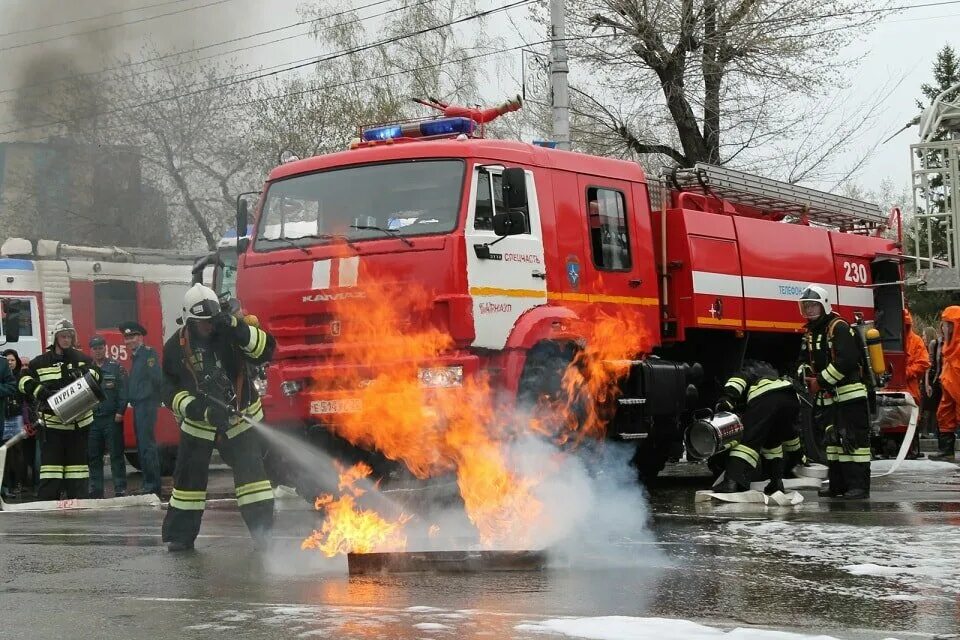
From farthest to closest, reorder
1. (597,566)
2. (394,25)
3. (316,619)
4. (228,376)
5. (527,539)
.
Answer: (394,25) → (228,376) → (527,539) → (597,566) → (316,619)

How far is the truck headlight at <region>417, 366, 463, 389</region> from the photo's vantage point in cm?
962

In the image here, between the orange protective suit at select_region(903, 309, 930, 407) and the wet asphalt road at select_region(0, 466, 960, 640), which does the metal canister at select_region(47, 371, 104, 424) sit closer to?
the wet asphalt road at select_region(0, 466, 960, 640)

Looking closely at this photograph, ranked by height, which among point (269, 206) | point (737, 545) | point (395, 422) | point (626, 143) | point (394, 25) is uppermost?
point (394, 25)

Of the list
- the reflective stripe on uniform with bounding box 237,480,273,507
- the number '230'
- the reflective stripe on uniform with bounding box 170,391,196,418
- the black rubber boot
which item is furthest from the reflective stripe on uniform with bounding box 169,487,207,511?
the black rubber boot

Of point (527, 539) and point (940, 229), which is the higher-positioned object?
point (940, 229)

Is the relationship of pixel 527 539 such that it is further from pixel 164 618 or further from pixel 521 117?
pixel 521 117

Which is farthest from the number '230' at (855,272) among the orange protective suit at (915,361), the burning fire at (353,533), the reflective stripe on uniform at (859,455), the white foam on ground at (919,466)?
the burning fire at (353,533)

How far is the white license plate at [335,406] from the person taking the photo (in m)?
9.69

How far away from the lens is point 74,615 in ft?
20.5

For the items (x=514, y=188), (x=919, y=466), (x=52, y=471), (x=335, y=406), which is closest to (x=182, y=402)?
(x=335, y=406)

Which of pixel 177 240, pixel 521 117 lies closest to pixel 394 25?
pixel 521 117

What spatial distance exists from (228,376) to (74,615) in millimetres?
2612

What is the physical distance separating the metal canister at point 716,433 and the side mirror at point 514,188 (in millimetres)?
2477

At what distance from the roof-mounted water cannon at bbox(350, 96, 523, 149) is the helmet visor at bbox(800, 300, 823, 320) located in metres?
3.07
